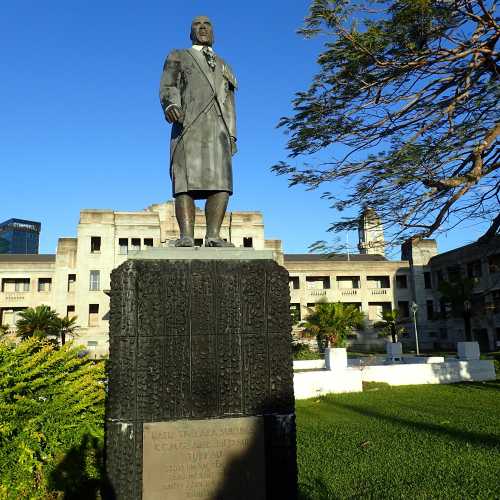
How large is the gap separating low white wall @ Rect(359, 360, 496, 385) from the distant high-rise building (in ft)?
581

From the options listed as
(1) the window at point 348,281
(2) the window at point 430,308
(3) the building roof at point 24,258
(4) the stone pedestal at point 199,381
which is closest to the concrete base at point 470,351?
(4) the stone pedestal at point 199,381

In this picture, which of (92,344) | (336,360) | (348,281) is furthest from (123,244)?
(336,360)

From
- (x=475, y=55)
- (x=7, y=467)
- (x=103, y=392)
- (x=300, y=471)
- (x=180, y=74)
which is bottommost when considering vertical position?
(x=300, y=471)

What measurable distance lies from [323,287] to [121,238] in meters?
20.7

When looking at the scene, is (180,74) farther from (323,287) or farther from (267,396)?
(323,287)

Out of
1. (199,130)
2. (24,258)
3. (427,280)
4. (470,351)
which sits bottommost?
(470,351)

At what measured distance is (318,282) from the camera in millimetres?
48000

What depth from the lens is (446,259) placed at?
44.0m

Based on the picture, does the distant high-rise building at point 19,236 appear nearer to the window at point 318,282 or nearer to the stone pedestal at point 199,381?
the window at point 318,282

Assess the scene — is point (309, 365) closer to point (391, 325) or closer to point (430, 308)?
point (391, 325)

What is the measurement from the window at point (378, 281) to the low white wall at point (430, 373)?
30653 mm

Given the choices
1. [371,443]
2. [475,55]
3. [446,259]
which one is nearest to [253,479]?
[371,443]

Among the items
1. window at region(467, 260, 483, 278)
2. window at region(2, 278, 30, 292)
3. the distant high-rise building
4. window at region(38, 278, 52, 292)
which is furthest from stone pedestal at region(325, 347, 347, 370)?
the distant high-rise building

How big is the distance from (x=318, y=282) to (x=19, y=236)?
530ft
